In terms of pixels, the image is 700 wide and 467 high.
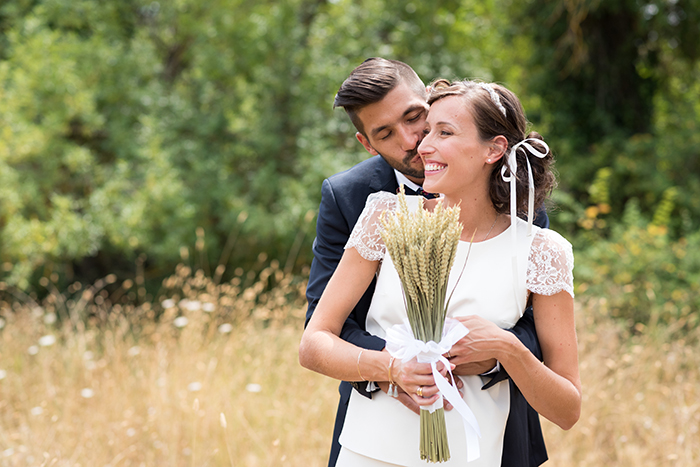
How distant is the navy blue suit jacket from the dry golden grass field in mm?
1409

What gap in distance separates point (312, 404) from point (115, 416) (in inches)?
51.3

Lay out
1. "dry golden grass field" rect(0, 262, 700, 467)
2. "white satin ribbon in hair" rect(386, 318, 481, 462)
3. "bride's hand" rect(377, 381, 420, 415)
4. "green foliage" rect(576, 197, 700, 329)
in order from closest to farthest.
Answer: "white satin ribbon in hair" rect(386, 318, 481, 462), "bride's hand" rect(377, 381, 420, 415), "dry golden grass field" rect(0, 262, 700, 467), "green foliage" rect(576, 197, 700, 329)

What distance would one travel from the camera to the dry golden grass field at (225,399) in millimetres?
3643

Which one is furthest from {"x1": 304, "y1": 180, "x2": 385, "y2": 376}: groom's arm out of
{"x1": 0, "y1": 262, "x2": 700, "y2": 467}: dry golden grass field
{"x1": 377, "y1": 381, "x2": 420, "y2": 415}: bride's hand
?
{"x1": 0, "y1": 262, "x2": 700, "y2": 467}: dry golden grass field

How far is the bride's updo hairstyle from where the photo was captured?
72.6 inches

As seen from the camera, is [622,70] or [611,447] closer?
[611,447]

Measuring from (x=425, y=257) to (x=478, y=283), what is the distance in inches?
15.6

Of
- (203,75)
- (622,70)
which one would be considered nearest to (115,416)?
(203,75)

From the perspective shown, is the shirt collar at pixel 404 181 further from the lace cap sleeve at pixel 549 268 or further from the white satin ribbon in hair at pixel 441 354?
the white satin ribbon in hair at pixel 441 354

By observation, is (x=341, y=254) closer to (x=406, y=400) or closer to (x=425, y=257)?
(x=406, y=400)

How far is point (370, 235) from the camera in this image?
1892mm

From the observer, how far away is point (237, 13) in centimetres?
943

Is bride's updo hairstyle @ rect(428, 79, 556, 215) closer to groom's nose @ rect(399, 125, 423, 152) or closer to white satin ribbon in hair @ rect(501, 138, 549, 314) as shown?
white satin ribbon in hair @ rect(501, 138, 549, 314)

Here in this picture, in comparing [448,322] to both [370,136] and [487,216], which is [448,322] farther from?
[370,136]
